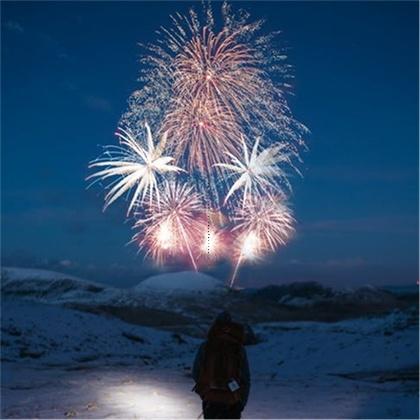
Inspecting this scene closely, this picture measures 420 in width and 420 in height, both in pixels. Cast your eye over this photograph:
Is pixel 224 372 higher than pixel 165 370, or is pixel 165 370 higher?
pixel 224 372

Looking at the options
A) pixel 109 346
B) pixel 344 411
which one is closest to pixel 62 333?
pixel 109 346

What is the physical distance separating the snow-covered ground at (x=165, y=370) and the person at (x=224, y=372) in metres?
5.34

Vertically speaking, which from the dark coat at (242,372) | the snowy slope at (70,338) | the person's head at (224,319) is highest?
the person's head at (224,319)

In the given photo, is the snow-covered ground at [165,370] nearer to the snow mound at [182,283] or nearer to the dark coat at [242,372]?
the dark coat at [242,372]

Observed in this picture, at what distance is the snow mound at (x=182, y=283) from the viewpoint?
11244 cm

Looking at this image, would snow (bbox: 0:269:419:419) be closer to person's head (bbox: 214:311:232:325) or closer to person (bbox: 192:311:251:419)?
person (bbox: 192:311:251:419)

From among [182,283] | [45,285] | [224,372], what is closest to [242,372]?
[224,372]

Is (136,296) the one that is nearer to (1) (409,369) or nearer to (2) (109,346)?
(2) (109,346)

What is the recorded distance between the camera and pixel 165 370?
2183 centimetres

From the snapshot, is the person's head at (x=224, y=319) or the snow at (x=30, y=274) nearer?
the person's head at (x=224, y=319)

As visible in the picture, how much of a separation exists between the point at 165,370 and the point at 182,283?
9675 cm

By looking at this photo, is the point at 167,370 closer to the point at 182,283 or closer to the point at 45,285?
the point at 45,285

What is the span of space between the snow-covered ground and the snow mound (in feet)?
243

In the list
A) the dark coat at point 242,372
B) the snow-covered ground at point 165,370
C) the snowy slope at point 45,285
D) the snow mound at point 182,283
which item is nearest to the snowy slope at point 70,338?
the snow-covered ground at point 165,370
